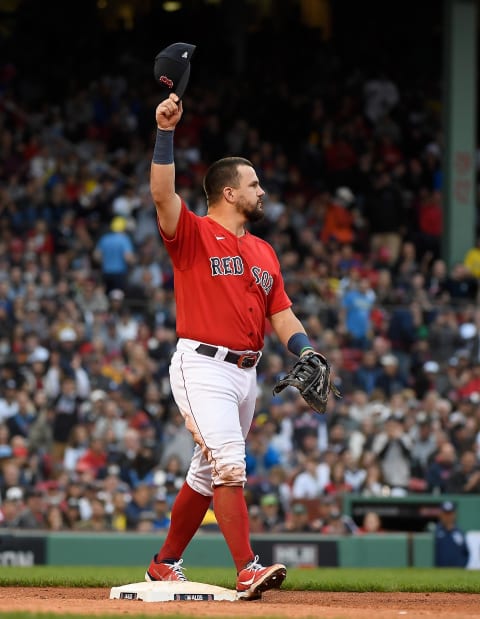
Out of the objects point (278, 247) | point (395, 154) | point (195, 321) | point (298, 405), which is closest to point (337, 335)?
point (298, 405)

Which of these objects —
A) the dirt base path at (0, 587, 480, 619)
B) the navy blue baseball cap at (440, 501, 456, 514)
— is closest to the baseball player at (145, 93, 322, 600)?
the dirt base path at (0, 587, 480, 619)

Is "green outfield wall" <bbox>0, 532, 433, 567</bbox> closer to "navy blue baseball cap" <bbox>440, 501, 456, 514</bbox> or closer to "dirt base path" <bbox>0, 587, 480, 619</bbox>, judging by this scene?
"navy blue baseball cap" <bbox>440, 501, 456, 514</bbox>

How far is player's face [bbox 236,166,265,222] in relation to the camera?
7.15 metres

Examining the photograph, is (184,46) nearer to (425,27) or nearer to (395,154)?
(395,154)

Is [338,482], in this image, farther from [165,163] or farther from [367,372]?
[165,163]

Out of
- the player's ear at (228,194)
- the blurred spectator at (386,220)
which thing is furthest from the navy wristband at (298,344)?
the blurred spectator at (386,220)

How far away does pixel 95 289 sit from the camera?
1720 cm

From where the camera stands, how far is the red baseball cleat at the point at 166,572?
281 inches

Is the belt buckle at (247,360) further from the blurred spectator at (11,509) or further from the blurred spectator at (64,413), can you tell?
the blurred spectator at (64,413)

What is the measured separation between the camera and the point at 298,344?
7.17 metres

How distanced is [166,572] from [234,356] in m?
1.20

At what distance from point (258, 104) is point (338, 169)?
1954mm

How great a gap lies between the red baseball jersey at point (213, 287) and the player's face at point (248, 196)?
0.59ft

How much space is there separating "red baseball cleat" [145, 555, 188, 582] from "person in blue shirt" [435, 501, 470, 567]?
6.95 metres
